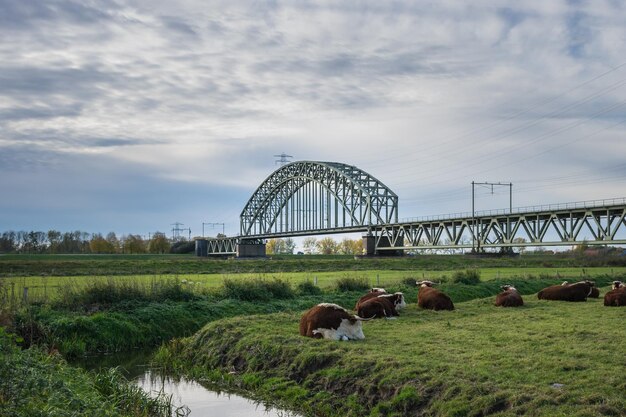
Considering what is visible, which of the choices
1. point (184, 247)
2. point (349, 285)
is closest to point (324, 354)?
point (349, 285)

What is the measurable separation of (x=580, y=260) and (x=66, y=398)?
66.9 metres

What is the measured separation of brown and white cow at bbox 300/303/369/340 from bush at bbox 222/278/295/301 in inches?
433

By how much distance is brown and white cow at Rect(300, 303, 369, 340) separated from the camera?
16812mm

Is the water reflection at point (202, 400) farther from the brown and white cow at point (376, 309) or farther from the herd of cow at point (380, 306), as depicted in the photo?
the brown and white cow at point (376, 309)

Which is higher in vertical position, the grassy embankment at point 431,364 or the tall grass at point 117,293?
the tall grass at point 117,293

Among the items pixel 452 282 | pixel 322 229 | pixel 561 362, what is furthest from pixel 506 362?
pixel 322 229

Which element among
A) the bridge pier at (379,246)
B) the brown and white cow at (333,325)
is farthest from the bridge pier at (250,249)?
the brown and white cow at (333,325)

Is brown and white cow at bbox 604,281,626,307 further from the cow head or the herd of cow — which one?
the cow head

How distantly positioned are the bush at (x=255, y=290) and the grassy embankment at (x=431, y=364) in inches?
274

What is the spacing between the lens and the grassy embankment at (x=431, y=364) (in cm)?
1108

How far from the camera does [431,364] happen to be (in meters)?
13.1

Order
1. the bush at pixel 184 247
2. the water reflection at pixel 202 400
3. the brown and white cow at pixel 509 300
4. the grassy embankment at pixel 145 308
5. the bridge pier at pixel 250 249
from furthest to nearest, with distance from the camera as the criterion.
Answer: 1. the bush at pixel 184 247
2. the bridge pier at pixel 250 249
3. the brown and white cow at pixel 509 300
4. the grassy embankment at pixel 145 308
5. the water reflection at pixel 202 400

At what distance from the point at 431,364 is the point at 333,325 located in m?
4.31

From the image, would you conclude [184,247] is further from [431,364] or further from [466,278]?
[431,364]
